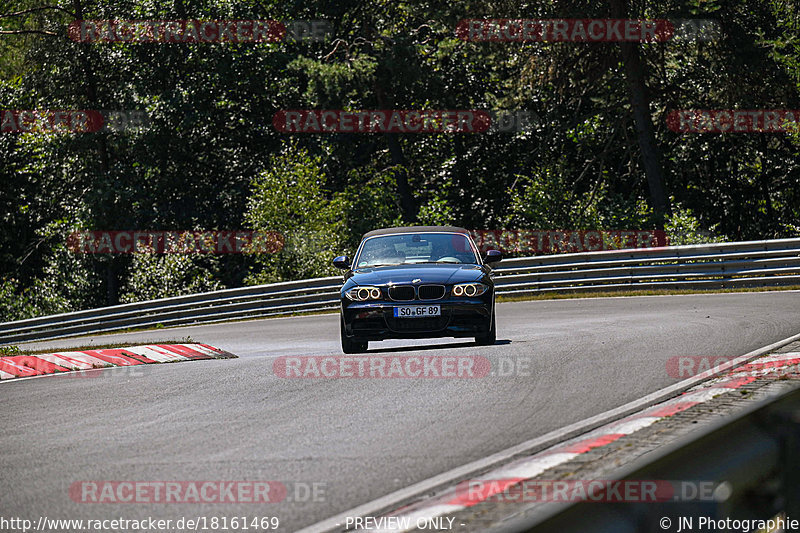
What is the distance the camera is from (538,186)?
31438 millimetres

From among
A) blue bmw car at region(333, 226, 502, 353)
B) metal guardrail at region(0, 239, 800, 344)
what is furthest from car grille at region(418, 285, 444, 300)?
metal guardrail at region(0, 239, 800, 344)

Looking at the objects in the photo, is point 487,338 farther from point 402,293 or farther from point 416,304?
point 402,293

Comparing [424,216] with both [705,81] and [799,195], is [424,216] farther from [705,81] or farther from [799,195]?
[799,195]

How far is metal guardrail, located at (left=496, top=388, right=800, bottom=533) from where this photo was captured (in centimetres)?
299

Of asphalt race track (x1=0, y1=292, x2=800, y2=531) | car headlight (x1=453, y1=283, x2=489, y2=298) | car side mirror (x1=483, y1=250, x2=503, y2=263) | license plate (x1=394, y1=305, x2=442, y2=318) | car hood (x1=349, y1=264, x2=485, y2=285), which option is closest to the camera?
asphalt race track (x1=0, y1=292, x2=800, y2=531)

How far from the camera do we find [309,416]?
8.05 metres

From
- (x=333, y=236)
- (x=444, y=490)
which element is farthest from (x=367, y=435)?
(x=333, y=236)

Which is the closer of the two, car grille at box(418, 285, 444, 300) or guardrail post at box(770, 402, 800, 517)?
guardrail post at box(770, 402, 800, 517)

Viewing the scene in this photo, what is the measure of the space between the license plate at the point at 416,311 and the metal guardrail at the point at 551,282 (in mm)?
11815

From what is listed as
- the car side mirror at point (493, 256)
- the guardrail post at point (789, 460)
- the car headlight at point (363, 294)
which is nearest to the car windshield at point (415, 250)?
the car side mirror at point (493, 256)

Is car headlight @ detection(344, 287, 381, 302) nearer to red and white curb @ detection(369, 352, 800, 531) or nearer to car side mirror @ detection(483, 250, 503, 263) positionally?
car side mirror @ detection(483, 250, 503, 263)

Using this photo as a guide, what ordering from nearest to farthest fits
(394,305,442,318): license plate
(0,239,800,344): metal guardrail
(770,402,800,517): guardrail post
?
→ (770,402,800,517): guardrail post → (394,305,442,318): license plate → (0,239,800,344): metal guardrail

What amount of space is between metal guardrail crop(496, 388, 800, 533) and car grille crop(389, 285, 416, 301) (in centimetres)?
799

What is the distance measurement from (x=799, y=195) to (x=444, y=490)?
1180 inches
